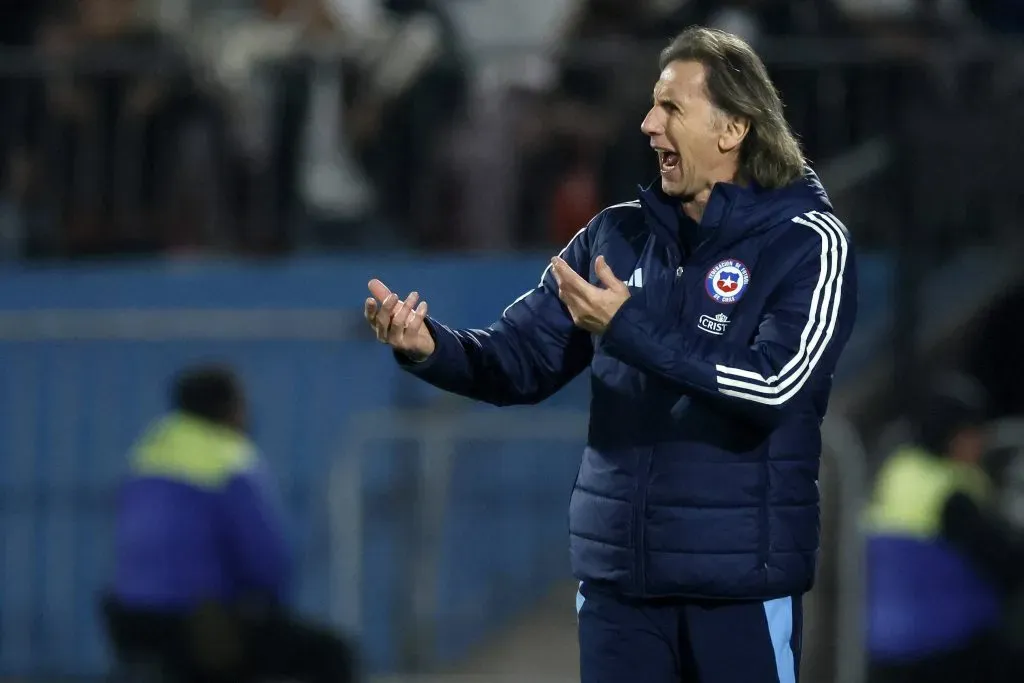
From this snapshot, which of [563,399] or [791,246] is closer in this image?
[791,246]

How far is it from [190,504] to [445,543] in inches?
47.7

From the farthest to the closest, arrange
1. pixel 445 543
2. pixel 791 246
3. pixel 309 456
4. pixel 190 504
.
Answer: pixel 309 456, pixel 445 543, pixel 190 504, pixel 791 246

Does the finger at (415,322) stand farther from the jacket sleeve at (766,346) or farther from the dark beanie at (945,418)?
the dark beanie at (945,418)

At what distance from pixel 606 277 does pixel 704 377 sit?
29 cm

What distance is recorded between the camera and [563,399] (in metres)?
8.59

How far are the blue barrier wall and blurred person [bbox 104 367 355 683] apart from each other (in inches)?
30.5

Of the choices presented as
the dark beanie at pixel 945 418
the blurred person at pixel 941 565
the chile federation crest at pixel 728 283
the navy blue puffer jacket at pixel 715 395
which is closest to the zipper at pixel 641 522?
the navy blue puffer jacket at pixel 715 395

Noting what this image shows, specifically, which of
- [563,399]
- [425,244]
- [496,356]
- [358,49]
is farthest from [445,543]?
[496,356]

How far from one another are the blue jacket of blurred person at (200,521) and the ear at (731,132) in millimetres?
3797

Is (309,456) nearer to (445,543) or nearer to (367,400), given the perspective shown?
(367,400)

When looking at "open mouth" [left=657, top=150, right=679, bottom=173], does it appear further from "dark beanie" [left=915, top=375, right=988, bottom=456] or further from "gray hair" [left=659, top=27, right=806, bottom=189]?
"dark beanie" [left=915, top=375, right=988, bottom=456]

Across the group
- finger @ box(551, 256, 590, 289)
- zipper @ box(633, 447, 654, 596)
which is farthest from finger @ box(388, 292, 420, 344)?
zipper @ box(633, 447, 654, 596)

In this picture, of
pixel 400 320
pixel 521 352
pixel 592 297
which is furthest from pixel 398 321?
pixel 592 297

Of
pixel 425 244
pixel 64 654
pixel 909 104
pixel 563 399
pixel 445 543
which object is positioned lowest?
pixel 64 654
